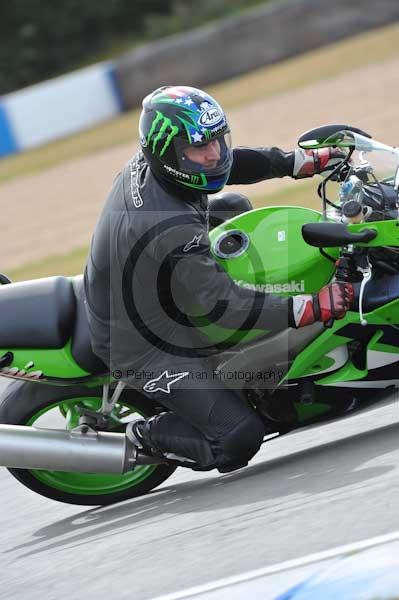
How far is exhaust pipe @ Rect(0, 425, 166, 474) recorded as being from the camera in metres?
4.73

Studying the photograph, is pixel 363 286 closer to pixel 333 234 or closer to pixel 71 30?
pixel 333 234

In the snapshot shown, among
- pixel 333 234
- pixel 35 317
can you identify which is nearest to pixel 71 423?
pixel 35 317

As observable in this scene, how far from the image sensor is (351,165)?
491cm

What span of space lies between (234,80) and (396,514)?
1712 centimetres

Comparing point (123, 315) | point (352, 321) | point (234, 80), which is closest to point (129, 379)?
point (123, 315)

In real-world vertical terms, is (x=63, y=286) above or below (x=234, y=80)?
above

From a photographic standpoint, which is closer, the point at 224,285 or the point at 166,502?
the point at 224,285

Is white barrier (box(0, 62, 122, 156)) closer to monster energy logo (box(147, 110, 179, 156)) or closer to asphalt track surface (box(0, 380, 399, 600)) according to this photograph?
asphalt track surface (box(0, 380, 399, 600))

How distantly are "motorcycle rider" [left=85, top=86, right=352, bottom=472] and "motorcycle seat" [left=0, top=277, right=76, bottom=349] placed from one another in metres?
0.15

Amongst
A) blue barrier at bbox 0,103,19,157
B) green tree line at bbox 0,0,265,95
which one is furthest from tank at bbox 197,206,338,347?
green tree line at bbox 0,0,265,95

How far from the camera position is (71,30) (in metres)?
27.6

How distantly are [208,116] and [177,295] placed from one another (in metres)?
0.76

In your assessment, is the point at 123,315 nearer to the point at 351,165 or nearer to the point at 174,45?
the point at 351,165

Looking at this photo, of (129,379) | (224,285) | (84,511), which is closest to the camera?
(224,285)
